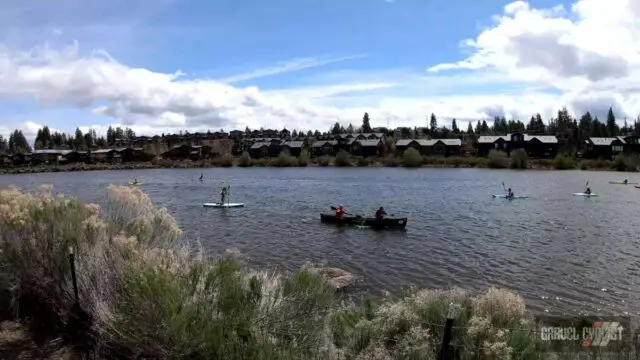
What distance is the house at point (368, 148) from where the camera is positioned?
149125 millimetres

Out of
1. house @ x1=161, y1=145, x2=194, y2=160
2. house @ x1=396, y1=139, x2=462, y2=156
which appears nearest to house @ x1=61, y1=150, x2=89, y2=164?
house @ x1=161, y1=145, x2=194, y2=160

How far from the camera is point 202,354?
7094mm

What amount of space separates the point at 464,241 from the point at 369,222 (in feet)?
23.1

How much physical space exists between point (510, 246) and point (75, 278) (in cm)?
2511

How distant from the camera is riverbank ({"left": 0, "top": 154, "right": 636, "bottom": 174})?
112625 millimetres

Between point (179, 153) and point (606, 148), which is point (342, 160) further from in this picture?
point (606, 148)

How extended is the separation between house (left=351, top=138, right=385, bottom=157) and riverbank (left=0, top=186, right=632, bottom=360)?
13885cm

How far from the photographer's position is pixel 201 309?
758cm

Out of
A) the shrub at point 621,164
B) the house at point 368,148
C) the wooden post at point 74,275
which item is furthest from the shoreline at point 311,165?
the wooden post at point 74,275

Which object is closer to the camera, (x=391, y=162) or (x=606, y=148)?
(x=606, y=148)

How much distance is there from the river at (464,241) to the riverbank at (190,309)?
11052 mm

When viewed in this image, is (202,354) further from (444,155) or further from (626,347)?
(444,155)

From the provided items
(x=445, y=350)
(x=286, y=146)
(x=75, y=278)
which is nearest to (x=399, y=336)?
(x=445, y=350)

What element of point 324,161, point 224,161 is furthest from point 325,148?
point 224,161
